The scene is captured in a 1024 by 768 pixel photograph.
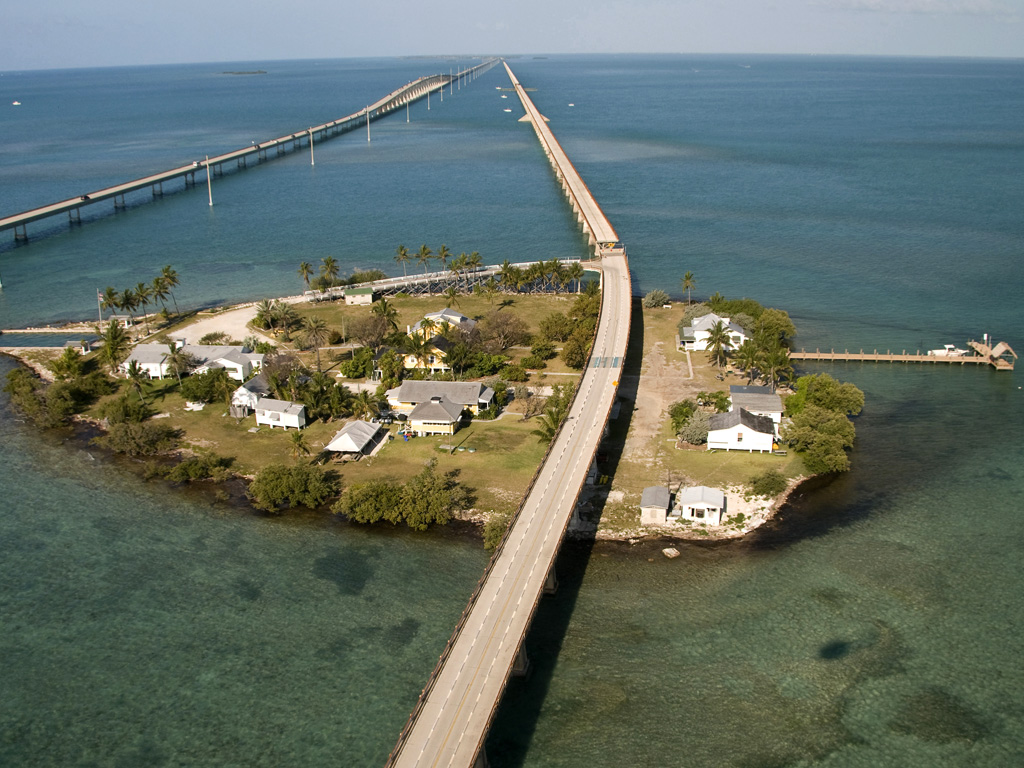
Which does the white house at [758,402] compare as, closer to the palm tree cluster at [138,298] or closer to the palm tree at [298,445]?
the palm tree at [298,445]

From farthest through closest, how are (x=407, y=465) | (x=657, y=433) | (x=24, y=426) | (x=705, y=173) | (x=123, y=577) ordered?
(x=705, y=173) → (x=24, y=426) → (x=657, y=433) → (x=407, y=465) → (x=123, y=577)

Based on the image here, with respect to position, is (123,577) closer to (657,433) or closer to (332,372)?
(332,372)

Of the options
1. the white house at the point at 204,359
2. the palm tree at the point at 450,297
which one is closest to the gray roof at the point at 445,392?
the white house at the point at 204,359

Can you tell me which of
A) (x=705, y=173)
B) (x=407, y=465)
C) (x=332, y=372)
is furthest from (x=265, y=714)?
(x=705, y=173)

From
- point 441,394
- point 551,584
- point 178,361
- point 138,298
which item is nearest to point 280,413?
point 441,394

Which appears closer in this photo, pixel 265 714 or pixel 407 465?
pixel 265 714

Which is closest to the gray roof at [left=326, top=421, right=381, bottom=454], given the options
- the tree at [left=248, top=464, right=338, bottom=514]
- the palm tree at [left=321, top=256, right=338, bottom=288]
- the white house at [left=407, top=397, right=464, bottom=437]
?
the white house at [left=407, top=397, right=464, bottom=437]
